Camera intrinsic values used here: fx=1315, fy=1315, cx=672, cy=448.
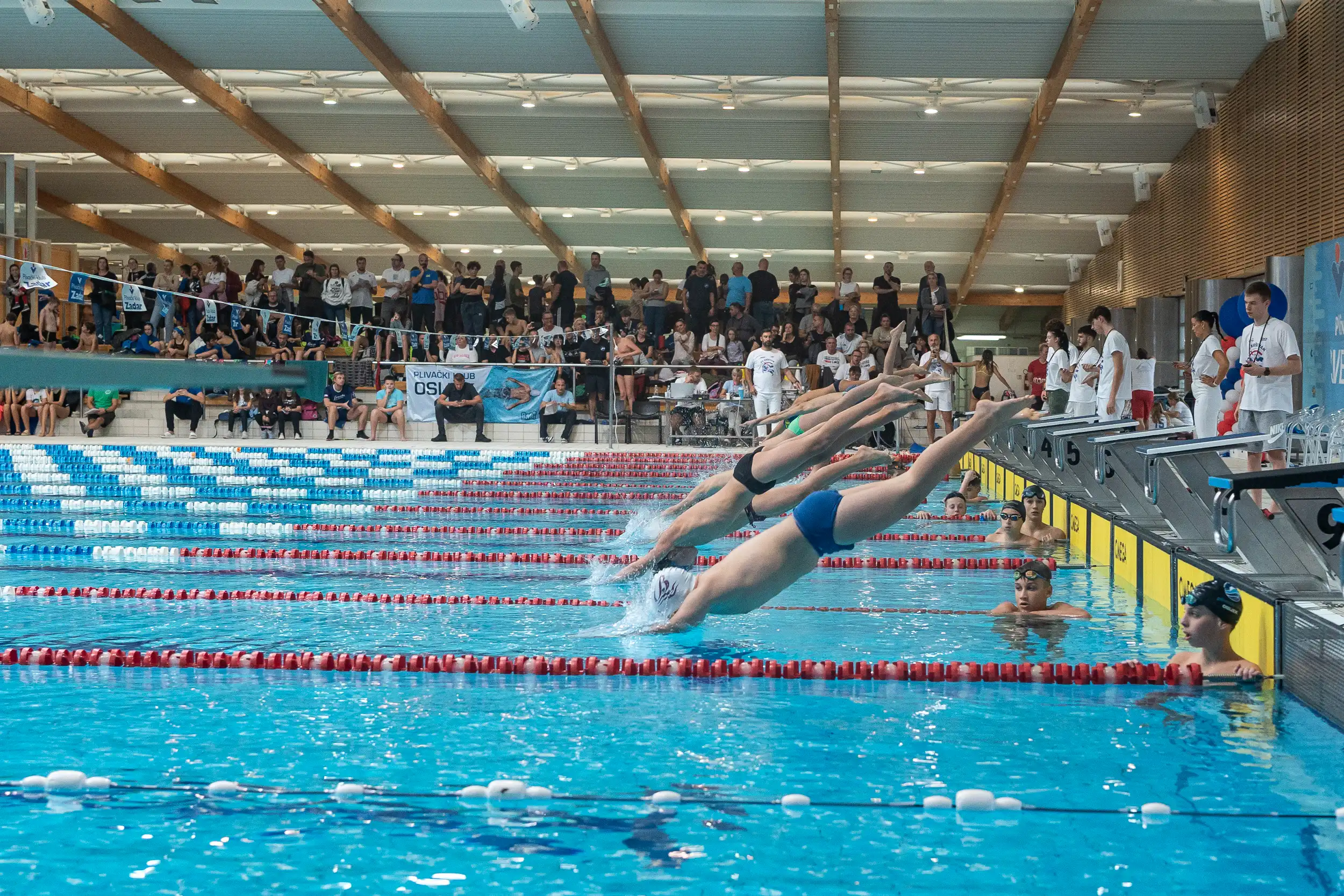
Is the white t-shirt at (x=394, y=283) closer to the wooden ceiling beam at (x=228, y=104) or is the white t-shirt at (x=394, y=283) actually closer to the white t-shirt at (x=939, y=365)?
the wooden ceiling beam at (x=228, y=104)

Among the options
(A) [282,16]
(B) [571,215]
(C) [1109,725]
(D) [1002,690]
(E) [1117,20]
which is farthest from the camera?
(B) [571,215]

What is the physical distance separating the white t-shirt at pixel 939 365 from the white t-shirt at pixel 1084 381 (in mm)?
1000

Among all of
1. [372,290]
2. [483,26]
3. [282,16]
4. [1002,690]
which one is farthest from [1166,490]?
[372,290]

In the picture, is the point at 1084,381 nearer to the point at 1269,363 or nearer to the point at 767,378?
the point at 1269,363

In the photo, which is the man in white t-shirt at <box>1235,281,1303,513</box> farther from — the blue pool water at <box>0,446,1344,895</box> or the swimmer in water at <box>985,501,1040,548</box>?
the blue pool water at <box>0,446,1344,895</box>

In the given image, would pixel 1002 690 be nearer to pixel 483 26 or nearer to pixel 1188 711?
pixel 1188 711

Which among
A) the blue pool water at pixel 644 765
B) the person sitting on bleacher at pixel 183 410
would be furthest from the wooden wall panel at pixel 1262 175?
the person sitting on bleacher at pixel 183 410

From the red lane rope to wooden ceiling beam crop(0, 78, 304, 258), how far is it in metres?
12.7

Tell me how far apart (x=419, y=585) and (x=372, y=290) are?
12.6m

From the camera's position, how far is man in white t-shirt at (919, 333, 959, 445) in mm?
12242

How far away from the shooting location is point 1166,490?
224 inches

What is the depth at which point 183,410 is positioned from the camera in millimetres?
16328

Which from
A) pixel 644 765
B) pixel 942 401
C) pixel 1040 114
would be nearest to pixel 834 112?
pixel 1040 114

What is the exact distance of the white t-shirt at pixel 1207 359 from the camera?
8.02 metres
